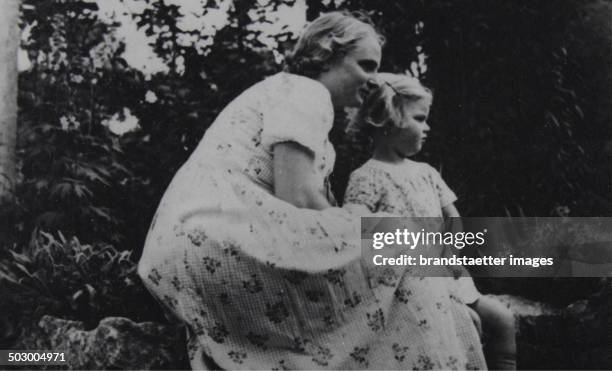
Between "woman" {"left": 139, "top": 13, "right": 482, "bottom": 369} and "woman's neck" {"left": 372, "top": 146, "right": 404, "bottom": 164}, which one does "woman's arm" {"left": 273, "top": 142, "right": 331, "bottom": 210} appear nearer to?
"woman" {"left": 139, "top": 13, "right": 482, "bottom": 369}

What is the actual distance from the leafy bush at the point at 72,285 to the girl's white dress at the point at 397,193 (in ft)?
2.98

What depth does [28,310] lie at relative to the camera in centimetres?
250

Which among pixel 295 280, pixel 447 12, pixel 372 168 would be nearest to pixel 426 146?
pixel 447 12

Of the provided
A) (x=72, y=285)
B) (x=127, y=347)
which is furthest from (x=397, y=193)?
(x=72, y=285)

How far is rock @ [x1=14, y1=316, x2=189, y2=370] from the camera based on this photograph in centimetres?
203

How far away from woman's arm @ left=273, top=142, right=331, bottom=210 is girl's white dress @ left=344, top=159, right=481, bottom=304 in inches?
21.7

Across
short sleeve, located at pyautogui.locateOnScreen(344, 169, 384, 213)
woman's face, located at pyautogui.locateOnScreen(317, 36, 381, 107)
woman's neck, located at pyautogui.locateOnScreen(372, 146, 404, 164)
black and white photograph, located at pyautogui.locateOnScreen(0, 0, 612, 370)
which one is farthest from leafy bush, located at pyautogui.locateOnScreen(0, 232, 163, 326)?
woman's face, located at pyautogui.locateOnScreen(317, 36, 381, 107)

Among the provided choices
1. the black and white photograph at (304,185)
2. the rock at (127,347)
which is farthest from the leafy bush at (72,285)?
the rock at (127,347)

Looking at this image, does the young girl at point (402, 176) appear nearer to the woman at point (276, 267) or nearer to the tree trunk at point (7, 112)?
the woman at point (276, 267)

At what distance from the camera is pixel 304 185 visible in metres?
1.46

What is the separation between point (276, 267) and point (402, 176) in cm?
80

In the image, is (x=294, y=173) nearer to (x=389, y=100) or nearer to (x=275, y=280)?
(x=275, y=280)

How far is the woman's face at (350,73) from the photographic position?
1.78m

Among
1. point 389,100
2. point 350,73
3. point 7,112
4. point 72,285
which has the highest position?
point 350,73
